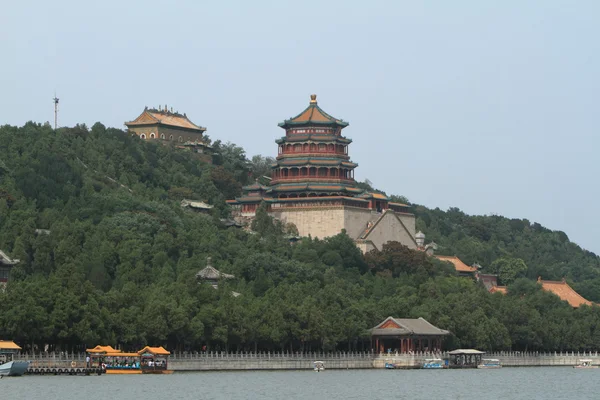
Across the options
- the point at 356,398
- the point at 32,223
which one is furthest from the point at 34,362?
the point at 32,223

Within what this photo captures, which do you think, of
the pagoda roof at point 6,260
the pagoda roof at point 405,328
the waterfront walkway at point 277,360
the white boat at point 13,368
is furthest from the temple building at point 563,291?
the white boat at point 13,368

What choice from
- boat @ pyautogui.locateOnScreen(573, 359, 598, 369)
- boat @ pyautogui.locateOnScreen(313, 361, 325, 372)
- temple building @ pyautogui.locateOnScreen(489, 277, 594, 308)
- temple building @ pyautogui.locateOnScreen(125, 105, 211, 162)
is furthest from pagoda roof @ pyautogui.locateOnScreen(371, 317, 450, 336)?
temple building @ pyautogui.locateOnScreen(125, 105, 211, 162)

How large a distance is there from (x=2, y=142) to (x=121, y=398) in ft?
209

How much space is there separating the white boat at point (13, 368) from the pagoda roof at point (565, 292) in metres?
61.4

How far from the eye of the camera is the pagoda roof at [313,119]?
12619 centimetres

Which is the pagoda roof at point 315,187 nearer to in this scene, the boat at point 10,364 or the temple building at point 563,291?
the temple building at point 563,291

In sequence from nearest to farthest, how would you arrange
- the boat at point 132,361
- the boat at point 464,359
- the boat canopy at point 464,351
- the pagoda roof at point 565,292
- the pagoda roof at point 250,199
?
A: 1. the boat at point 132,361
2. the boat canopy at point 464,351
3. the boat at point 464,359
4. the pagoda roof at point 250,199
5. the pagoda roof at point 565,292

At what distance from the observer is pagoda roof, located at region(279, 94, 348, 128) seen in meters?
126

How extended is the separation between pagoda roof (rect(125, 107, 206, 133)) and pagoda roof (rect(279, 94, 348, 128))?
936 inches

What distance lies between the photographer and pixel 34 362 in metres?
79.9

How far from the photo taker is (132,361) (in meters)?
83.7

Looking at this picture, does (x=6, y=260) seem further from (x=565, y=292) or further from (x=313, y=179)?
(x=565, y=292)

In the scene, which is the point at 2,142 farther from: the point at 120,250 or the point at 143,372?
the point at 143,372

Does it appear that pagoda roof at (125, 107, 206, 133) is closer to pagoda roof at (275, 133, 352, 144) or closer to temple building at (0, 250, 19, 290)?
pagoda roof at (275, 133, 352, 144)
